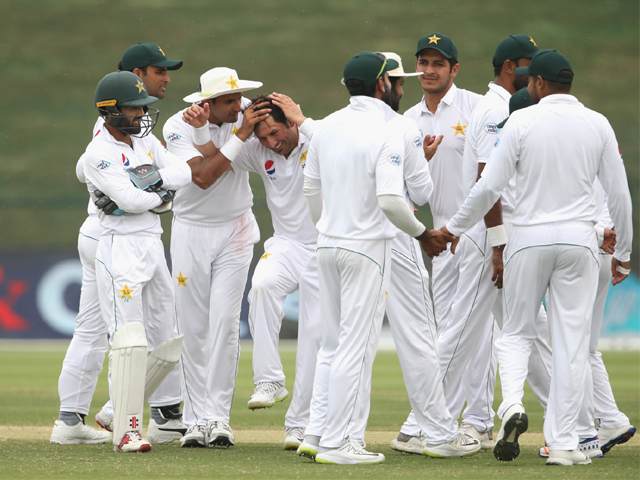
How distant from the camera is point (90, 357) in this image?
17.1 feet

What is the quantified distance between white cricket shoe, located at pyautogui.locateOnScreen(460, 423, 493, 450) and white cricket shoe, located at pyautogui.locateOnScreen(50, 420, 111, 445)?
6.76ft

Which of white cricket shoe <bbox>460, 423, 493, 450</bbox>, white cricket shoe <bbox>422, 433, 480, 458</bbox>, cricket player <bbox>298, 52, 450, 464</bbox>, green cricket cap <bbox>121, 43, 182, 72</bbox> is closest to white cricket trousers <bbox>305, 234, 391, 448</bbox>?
cricket player <bbox>298, 52, 450, 464</bbox>

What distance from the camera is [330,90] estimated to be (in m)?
20.8

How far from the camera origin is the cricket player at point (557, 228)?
409 cm

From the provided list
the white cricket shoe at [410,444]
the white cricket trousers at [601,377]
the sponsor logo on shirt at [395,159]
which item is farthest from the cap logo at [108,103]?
the white cricket trousers at [601,377]

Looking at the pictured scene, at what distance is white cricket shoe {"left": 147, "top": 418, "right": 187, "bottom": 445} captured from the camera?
5.25m

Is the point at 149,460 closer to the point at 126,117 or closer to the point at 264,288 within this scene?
the point at 264,288

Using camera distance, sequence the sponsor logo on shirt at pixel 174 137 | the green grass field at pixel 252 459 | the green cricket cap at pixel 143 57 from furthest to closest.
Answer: the green cricket cap at pixel 143 57
the sponsor logo on shirt at pixel 174 137
the green grass field at pixel 252 459

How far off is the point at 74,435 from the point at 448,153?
2715 mm

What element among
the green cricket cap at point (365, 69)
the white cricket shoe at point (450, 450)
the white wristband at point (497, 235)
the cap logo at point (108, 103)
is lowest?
the white cricket shoe at point (450, 450)

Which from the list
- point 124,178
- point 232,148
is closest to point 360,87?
point 232,148

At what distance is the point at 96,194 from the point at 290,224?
1188 millimetres

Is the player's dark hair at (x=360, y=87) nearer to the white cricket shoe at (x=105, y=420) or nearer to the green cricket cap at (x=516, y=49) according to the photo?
the green cricket cap at (x=516, y=49)

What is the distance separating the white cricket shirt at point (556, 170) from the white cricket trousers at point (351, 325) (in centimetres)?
66
